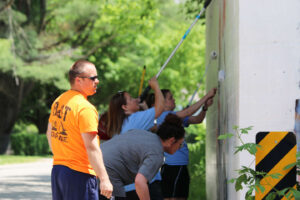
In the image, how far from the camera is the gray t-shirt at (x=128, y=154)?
4.71 meters

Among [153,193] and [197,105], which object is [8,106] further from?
[153,193]

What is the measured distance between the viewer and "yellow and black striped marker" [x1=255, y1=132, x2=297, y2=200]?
4113mm

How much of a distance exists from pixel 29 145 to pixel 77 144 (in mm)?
28000

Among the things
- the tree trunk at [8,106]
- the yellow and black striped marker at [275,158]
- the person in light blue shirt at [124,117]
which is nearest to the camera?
the yellow and black striped marker at [275,158]

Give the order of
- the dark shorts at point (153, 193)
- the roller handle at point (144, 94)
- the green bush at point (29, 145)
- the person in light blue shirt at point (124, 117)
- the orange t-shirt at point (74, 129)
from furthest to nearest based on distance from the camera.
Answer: the green bush at point (29, 145), the roller handle at point (144, 94), the person in light blue shirt at point (124, 117), the dark shorts at point (153, 193), the orange t-shirt at point (74, 129)

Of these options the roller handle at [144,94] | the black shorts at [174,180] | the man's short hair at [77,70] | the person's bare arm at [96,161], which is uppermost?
the man's short hair at [77,70]

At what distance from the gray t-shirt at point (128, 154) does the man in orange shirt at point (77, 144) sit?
1.34 feet

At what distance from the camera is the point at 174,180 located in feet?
23.3

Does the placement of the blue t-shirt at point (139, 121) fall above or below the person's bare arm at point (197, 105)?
below

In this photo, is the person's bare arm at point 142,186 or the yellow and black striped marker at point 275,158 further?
the person's bare arm at point 142,186

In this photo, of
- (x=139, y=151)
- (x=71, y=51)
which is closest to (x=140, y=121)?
(x=139, y=151)

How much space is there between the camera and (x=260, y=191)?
4062mm

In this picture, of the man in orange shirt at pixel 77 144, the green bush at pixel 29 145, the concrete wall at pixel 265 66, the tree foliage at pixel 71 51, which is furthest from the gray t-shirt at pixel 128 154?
the green bush at pixel 29 145

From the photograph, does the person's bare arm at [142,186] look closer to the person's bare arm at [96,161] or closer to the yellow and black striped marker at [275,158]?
the person's bare arm at [96,161]
